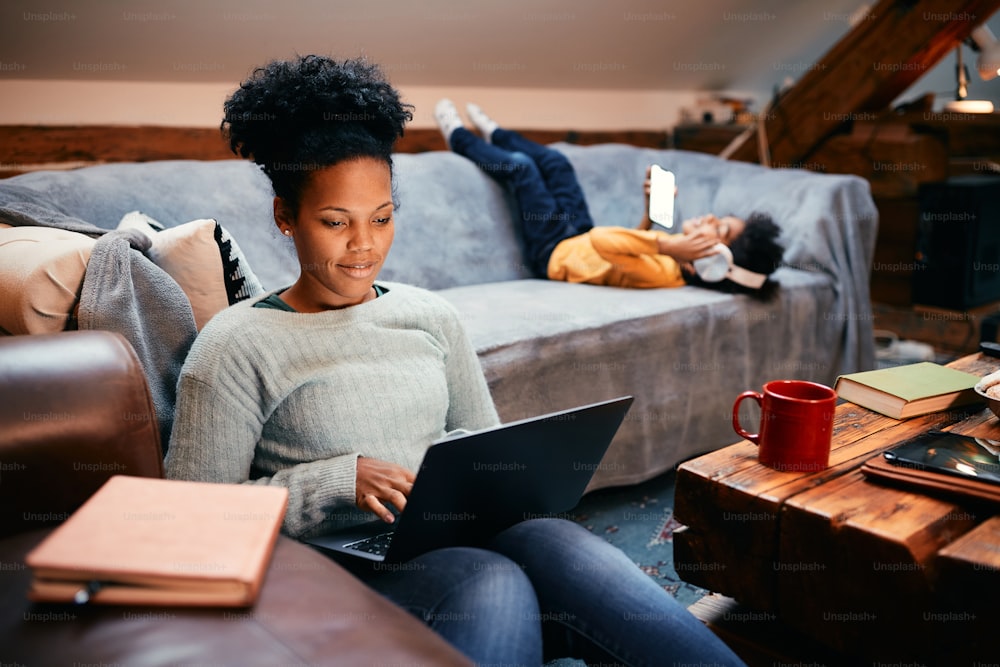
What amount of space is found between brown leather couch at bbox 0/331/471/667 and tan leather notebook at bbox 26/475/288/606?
Result: 16 mm

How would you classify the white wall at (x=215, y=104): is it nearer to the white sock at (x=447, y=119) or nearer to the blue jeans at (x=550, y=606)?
the white sock at (x=447, y=119)

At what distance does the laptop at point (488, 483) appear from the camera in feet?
2.72

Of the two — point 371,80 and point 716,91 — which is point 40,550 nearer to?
point 371,80

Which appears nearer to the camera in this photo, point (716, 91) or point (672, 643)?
point (672, 643)

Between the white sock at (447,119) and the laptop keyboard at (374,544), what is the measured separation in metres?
1.95

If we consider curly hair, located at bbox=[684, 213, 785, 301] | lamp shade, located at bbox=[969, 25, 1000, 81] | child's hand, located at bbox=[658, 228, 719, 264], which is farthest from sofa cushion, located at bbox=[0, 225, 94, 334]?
lamp shade, located at bbox=[969, 25, 1000, 81]

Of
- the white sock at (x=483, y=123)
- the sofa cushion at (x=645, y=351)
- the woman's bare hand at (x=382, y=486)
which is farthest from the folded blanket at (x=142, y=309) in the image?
the white sock at (x=483, y=123)

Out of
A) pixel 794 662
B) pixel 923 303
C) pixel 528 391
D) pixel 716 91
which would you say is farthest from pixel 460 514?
pixel 716 91

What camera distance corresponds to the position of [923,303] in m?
3.29

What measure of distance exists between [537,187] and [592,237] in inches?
10.9

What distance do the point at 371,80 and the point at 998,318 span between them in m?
3.02

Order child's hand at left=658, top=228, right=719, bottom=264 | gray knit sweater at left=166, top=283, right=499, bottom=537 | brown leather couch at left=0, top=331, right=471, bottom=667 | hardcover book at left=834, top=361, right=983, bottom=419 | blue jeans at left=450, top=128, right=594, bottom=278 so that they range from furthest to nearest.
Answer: blue jeans at left=450, top=128, right=594, bottom=278, child's hand at left=658, top=228, right=719, bottom=264, hardcover book at left=834, top=361, right=983, bottom=419, gray knit sweater at left=166, top=283, right=499, bottom=537, brown leather couch at left=0, top=331, right=471, bottom=667

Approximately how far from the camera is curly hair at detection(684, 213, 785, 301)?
2.32m

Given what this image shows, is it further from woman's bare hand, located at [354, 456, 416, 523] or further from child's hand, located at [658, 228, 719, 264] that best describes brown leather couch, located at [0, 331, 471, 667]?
child's hand, located at [658, 228, 719, 264]
